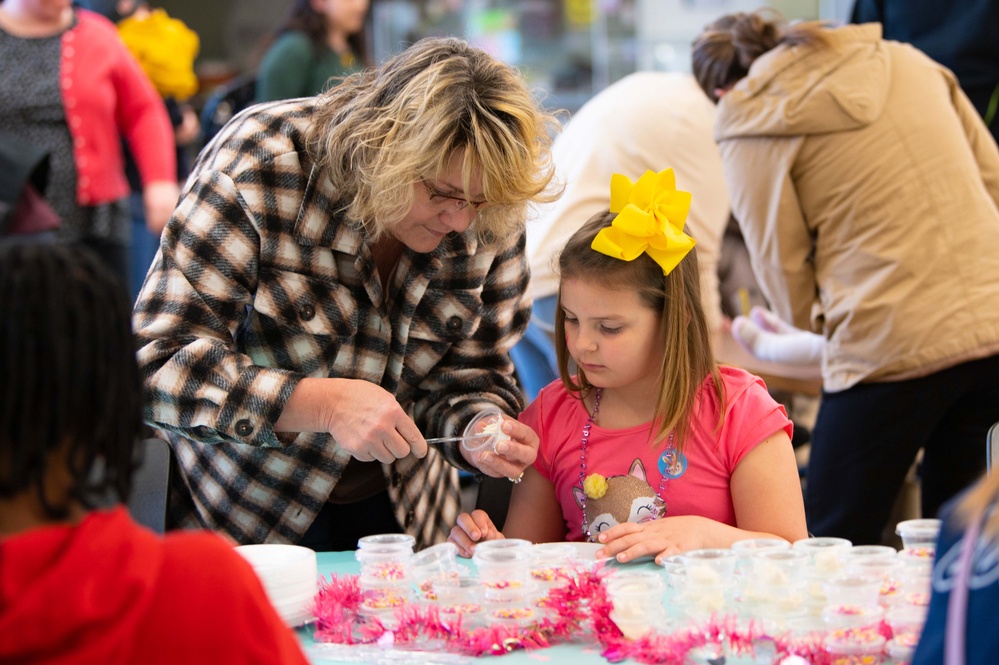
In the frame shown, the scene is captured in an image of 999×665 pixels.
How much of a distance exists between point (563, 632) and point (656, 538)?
0.34 metres

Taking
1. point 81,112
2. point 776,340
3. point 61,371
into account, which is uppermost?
point 61,371

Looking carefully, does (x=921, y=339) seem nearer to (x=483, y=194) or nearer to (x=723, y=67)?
(x=723, y=67)

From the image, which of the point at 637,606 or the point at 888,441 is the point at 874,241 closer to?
the point at 888,441

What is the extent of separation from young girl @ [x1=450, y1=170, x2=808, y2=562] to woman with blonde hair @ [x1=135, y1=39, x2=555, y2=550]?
0.15 metres

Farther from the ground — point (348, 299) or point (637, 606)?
point (348, 299)

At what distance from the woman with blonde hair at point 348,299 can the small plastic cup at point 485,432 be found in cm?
2

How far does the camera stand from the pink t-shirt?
1.95m

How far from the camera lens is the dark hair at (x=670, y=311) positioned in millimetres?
1992

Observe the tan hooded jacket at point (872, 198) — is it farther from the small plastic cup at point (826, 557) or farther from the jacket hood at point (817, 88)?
the small plastic cup at point (826, 557)

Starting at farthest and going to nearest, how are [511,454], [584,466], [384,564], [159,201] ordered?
[159,201], [584,466], [511,454], [384,564]

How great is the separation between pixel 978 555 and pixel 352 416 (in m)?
1.06

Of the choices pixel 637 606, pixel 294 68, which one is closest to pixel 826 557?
pixel 637 606

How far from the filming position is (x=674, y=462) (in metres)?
1.98

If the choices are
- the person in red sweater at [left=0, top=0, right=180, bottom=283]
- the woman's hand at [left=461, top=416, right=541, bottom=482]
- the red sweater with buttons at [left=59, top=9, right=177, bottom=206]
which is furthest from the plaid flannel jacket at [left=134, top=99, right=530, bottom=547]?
the red sweater with buttons at [left=59, top=9, right=177, bottom=206]
